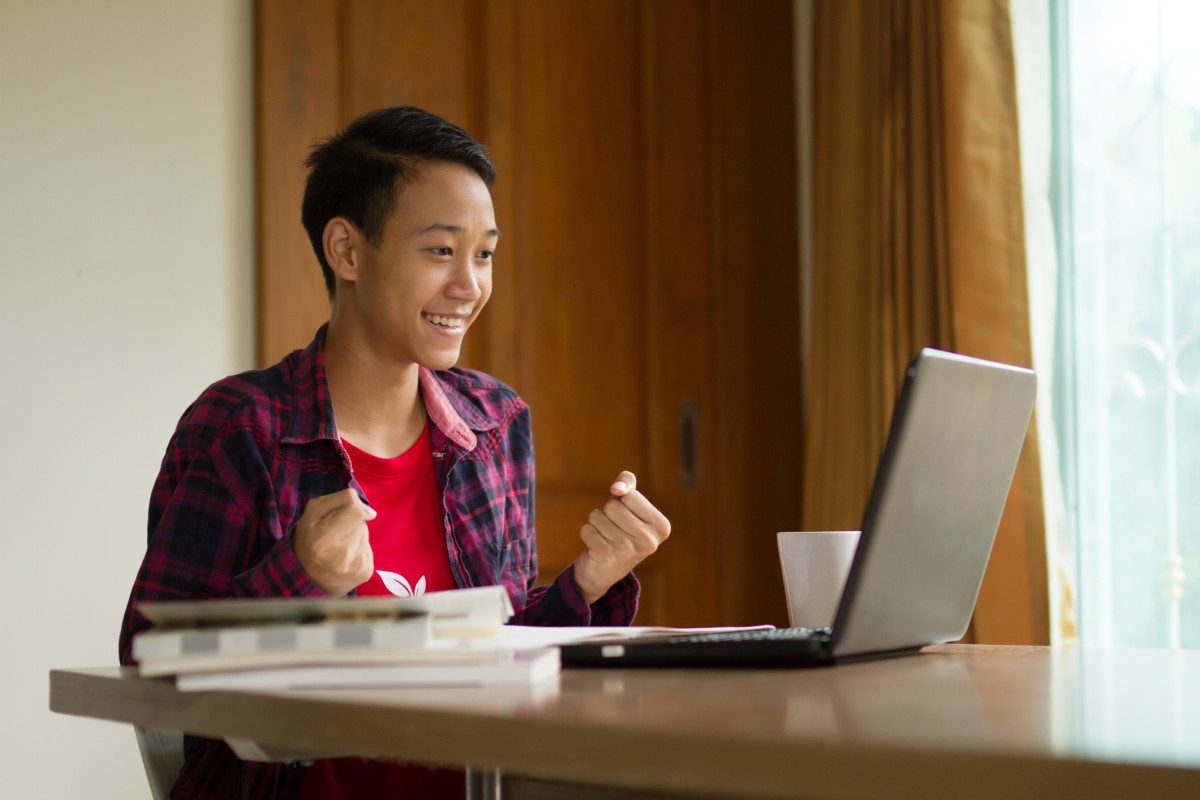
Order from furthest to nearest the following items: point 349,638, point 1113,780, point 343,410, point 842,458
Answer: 1. point 842,458
2. point 343,410
3. point 349,638
4. point 1113,780

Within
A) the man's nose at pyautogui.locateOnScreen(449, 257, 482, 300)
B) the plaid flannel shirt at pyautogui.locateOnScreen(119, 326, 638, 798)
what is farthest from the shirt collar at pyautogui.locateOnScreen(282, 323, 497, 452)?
the man's nose at pyautogui.locateOnScreen(449, 257, 482, 300)

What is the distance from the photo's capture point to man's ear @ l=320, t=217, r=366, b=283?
1521mm

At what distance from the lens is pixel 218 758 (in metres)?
1.04

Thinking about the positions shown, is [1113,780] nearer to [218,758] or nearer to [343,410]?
[218,758]

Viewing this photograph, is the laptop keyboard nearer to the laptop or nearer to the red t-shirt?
the laptop

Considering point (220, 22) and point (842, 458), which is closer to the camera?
point (220, 22)

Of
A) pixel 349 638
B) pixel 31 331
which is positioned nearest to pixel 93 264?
pixel 31 331

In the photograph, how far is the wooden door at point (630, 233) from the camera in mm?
2131

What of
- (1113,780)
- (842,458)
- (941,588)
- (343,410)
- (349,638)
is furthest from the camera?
(842,458)

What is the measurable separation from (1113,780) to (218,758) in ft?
2.91

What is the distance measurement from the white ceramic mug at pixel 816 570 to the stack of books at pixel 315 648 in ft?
1.31

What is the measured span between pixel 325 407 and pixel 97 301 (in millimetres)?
717

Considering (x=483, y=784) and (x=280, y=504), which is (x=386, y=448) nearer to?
(x=280, y=504)

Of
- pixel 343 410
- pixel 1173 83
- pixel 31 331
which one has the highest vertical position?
pixel 1173 83
